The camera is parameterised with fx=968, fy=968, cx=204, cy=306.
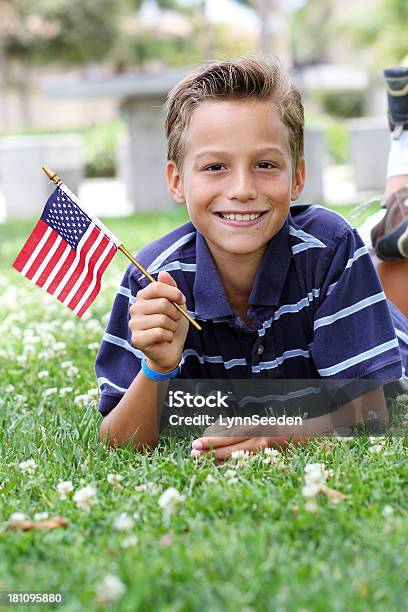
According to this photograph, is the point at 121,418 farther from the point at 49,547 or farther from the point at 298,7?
the point at 298,7

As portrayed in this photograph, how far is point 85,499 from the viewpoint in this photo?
234 cm

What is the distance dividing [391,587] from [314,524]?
341mm

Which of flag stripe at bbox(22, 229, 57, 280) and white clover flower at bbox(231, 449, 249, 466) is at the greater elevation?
flag stripe at bbox(22, 229, 57, 280)

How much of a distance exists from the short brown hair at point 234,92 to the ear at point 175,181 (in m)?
0.03

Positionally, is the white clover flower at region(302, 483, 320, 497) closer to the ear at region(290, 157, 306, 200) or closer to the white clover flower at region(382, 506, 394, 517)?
the white clover flower at region(382, 506, 394, 517)

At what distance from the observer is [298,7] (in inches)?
1592

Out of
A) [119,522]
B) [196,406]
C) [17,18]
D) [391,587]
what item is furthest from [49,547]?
[17,18]

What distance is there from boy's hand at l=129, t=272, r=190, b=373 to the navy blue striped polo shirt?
0.89 feet

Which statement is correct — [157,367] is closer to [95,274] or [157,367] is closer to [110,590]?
[95,274]

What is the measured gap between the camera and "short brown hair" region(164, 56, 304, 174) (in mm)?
2926

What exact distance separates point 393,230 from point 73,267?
4.66ft

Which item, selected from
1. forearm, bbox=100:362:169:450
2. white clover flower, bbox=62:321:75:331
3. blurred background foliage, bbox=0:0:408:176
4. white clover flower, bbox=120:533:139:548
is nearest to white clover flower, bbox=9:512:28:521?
white clover flower, bbox=120:533:139:548

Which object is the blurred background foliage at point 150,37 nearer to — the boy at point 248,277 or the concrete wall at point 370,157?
the concrete wall at point 370,157

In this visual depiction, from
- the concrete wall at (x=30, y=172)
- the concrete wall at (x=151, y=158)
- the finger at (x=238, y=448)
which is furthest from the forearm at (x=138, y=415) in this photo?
the concrete wall at (x=30, y=172)
